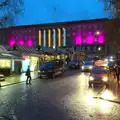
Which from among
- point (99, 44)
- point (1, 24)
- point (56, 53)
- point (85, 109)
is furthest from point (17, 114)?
point (99, 44)

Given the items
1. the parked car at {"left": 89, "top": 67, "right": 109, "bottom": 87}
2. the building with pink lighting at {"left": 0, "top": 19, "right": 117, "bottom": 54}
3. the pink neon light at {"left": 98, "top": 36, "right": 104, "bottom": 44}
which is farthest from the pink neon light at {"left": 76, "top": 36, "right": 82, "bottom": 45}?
the parked car at {"left": 89, "top": 67, "right": 109, "bottom": 87}

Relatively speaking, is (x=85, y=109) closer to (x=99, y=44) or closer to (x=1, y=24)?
(x=1, y=24)

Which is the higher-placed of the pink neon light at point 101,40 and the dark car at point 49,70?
the pink neon light at point 101,40

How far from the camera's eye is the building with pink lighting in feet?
503

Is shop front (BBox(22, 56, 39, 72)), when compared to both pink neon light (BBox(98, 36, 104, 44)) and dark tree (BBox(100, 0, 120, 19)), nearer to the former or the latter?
dark tree (BBox(100, 0, 120, 19))

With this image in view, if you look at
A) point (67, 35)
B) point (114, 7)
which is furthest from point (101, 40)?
point (114, 7)

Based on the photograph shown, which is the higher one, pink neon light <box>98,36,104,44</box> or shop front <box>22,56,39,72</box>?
pink neon light <box>98,36,104,44</box>

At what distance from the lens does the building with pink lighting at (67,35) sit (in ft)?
503

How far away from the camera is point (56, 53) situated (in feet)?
283

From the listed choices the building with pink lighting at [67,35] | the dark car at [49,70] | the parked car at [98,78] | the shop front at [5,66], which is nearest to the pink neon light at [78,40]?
the building with pink lighting at [67,35]

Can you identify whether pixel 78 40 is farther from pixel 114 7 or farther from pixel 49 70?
pixel 114 7

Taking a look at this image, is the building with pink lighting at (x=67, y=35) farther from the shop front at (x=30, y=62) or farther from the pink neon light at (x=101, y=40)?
the shop front at (x=30, y=62)

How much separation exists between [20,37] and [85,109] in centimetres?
15903

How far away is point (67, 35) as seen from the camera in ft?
535
